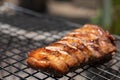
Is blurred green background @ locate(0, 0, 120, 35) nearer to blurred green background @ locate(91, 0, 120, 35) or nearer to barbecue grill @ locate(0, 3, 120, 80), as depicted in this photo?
blurred green background @ locate(91, 0, 120, 35)

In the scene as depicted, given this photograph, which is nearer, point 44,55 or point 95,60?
point 44,55

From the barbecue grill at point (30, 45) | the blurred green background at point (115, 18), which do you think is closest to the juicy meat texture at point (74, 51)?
the barbecue grill at point (30, 45)

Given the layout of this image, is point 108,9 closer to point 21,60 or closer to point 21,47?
point 21,47

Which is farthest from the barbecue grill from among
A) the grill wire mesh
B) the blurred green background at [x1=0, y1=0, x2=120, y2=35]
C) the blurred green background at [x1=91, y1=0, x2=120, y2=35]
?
the blurred green background at [x1=0, y1=0, x2=120, y2=35]

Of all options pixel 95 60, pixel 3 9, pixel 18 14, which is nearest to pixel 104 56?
pixel 95 60

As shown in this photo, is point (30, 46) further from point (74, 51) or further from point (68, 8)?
point (68, 8)

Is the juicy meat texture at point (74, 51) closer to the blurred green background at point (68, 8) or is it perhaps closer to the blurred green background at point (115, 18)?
the blurred green background at point (115, 18)

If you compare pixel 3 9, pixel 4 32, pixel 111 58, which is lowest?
pixel 111 58
